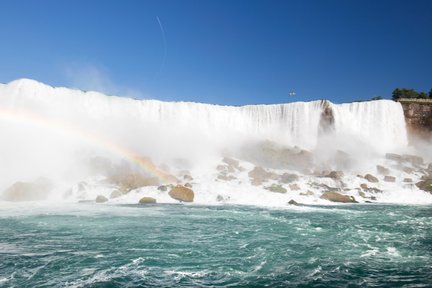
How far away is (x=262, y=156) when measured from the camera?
3900 centimetres

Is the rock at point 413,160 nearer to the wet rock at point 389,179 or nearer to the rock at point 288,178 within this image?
the wet rock at point 389,179

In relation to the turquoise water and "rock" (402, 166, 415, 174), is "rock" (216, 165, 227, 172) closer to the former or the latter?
the turquoise water

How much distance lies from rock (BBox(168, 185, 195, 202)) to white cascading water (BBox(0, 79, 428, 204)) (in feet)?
8.87

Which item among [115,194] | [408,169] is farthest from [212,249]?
[408,169]

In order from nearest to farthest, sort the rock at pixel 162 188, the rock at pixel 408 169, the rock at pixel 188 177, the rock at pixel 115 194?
the rock at pixel 115 194, the rock at pixel 162 188, the rock at pixel 188 177, the rock at pixel 408 169

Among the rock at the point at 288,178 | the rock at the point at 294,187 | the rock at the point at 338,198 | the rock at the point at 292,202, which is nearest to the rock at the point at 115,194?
the rock at the point at 292,202

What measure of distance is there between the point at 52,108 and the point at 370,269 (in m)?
35.4

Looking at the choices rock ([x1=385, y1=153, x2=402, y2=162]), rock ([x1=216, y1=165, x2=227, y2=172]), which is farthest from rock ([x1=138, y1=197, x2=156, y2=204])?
rock ([x1=385, y1=153, x2=402, y2=162])

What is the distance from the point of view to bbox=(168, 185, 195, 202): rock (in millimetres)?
23938

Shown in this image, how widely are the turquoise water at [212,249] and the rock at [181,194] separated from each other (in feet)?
17.2

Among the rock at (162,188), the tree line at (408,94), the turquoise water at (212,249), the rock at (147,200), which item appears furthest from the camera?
the tree line at (408,94)

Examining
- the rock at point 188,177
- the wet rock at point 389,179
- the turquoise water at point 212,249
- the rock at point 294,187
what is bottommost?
the turquoise water at point 212,249

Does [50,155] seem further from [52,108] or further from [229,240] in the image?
[229,240]

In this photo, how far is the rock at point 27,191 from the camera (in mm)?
23531
